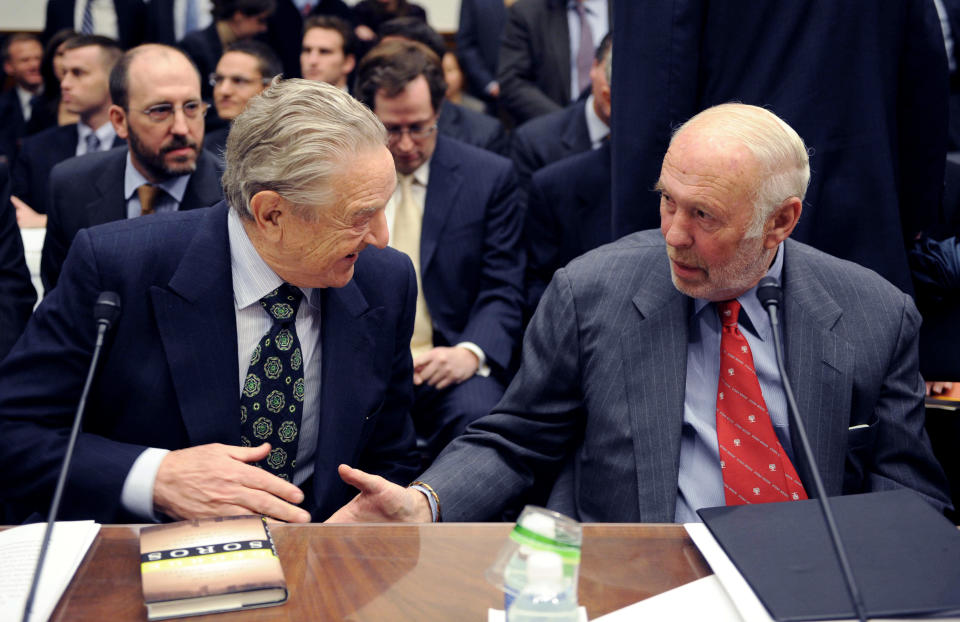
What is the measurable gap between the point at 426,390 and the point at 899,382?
1398 millimetres

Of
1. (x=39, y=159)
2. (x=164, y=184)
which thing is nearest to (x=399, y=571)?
(x=164, y=184)

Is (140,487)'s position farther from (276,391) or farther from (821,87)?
(821,87)

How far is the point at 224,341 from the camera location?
5.73 ft

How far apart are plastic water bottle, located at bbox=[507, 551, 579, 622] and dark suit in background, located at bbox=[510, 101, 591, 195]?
2.65 m

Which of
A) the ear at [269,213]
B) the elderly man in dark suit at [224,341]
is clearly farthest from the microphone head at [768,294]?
the ear at [269,213]

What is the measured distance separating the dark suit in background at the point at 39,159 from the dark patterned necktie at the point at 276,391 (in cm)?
292

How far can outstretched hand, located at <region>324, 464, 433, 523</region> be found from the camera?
1532 millimetres

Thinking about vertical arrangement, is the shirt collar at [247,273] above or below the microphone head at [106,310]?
below

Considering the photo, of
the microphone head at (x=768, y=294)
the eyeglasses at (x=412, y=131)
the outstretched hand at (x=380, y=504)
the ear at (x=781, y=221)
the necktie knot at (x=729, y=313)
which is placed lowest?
the outstretched hand at (x=380, y=504)

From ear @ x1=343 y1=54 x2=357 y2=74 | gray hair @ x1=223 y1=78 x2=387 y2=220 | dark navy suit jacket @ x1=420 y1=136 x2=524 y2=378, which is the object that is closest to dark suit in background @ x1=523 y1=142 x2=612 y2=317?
dark navy suit jacket @ x1=420 y1=136 x2=524 y2=378

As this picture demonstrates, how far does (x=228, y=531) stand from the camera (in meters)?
1.30

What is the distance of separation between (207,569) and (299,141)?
77 cm

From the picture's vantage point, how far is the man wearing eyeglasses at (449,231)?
9.62 ft

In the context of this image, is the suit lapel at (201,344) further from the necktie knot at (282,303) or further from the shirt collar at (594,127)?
the shirt collar at (594,127)
